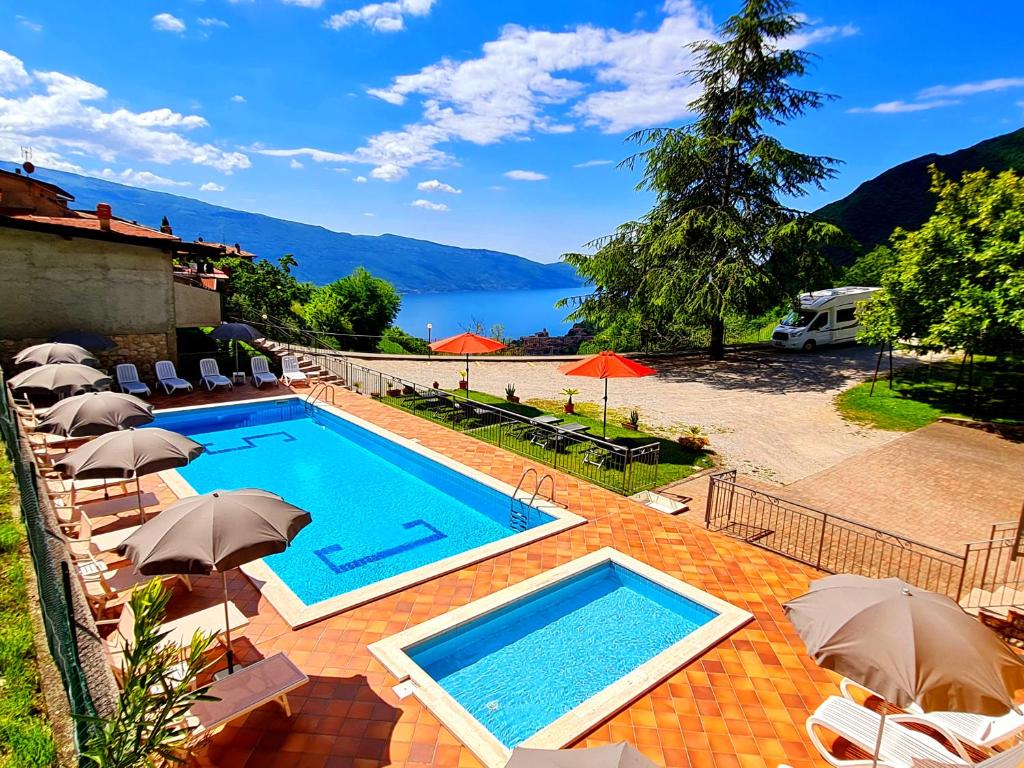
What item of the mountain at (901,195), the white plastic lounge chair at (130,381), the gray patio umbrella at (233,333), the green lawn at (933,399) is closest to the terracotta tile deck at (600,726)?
the green lawn at (933,399)

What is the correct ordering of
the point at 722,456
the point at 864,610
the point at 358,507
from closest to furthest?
the point at 864,610 < the point at 358,507 < the point at 722,456

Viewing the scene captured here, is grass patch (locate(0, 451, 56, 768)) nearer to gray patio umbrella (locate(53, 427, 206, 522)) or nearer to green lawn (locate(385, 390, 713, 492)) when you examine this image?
gray patio umbrella (locate(53, 427, 206, 522))

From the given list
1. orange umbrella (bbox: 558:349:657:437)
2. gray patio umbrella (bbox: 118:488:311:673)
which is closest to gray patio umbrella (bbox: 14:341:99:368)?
gray patio umbrella (bbox: 118:488:311:673)

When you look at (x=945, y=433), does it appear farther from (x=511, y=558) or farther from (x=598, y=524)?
(x=511, y=558)

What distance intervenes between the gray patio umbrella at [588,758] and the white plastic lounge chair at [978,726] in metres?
2.95

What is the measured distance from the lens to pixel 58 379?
460 inches

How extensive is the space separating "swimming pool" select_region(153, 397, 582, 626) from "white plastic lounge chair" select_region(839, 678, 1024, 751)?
5603mm

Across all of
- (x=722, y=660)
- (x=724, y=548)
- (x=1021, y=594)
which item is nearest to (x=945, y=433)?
(x=1021, y=594)

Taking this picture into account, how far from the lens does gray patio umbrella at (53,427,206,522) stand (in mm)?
7363

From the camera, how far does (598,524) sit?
32.7 feet

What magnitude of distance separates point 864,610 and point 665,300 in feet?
70.6

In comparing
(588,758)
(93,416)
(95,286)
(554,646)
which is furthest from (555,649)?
(95,286)

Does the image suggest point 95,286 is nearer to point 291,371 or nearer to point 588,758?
point 291,371

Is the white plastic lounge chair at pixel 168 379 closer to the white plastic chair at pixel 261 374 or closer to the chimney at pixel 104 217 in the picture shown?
the white plastic chair at pixel 261 374
